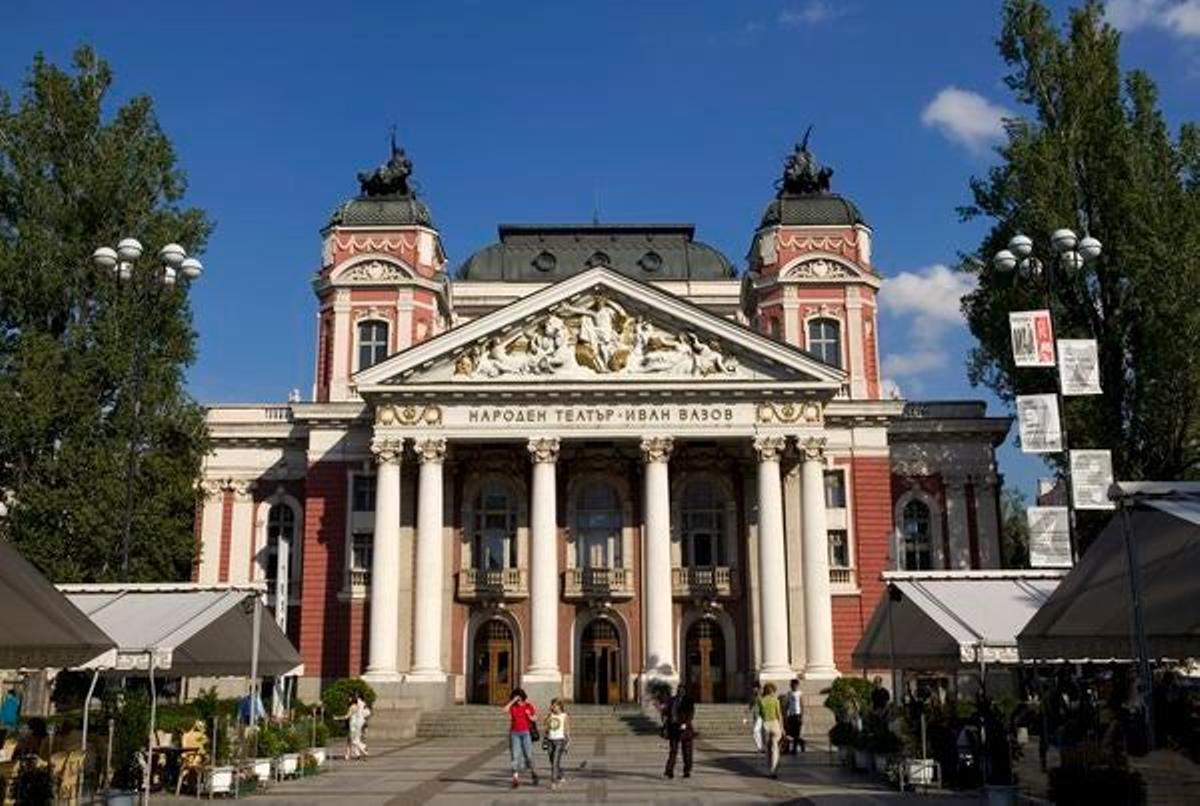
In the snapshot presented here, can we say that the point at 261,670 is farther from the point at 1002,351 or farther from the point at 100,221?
the point at 1002,351

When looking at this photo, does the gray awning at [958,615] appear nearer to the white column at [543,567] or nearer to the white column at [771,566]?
the white column at [771,566]

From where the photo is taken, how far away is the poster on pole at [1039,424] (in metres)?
23.0

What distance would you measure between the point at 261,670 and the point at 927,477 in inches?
1221

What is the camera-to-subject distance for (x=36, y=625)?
38.3 feet

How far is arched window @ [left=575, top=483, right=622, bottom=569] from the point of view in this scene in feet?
140

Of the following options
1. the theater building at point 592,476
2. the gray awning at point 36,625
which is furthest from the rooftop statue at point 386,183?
the gray awning at point 36,625

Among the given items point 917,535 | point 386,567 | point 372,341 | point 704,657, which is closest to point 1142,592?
point 386,567

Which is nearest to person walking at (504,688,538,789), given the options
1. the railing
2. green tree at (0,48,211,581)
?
green tree at (0,48,211,581)

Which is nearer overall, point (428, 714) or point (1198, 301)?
point (1198, 301)

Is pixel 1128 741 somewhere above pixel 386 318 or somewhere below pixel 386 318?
below

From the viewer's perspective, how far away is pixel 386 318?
47.3 meters

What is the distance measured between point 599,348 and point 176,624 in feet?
76.4

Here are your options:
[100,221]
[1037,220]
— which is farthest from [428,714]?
[1037,220]

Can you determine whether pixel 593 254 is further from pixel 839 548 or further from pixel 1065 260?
pixel 1065 260
